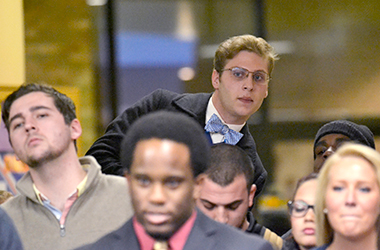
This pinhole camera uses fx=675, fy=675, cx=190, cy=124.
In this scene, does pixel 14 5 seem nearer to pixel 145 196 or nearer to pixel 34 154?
pixel 34 154

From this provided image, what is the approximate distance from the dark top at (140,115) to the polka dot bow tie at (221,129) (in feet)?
0.15

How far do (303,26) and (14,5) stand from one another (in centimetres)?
308

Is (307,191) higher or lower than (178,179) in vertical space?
lower

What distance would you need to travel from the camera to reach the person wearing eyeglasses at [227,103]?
3.28m

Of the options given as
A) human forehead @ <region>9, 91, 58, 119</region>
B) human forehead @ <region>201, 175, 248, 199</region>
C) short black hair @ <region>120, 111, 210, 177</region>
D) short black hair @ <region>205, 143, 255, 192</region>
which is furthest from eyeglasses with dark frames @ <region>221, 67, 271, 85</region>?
short black hair @ <region>120, 111, 210, 177</region>

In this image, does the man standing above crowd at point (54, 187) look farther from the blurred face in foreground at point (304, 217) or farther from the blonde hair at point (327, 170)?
the blonde hair at point (327, 170)

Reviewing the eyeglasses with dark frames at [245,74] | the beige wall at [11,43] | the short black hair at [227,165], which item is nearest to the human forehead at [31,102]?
the short black hair at [227,165]

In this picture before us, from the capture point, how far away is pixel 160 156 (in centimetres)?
198

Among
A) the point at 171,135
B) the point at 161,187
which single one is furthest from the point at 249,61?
the point at 161,187

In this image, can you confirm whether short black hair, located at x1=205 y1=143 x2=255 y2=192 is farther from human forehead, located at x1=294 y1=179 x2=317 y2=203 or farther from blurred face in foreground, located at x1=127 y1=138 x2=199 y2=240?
blurred face in foreground, located at x1=127 y1=138 x2=199 y2=240

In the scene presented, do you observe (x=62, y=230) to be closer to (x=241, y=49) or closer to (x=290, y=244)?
(x=290, y=244)

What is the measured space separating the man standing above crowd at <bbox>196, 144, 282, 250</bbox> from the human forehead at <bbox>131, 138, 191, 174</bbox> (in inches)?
25.0

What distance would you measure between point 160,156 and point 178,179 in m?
0.09

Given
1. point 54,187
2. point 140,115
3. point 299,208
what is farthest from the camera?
point 140,115
